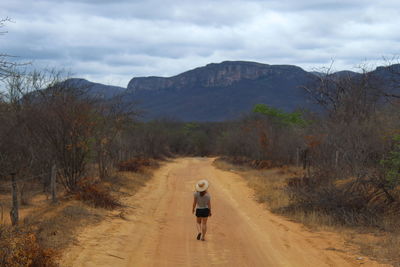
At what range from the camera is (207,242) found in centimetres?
1067

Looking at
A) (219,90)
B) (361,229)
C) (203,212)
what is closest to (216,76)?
(219,90)

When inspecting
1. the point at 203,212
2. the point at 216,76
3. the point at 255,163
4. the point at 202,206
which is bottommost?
the point at 255,163

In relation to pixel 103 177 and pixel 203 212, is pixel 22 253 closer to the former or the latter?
pixel 203 212

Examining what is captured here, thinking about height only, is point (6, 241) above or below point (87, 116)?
below

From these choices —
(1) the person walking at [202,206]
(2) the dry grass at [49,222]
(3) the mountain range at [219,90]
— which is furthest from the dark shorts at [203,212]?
(3) the mountain range at [219,90]

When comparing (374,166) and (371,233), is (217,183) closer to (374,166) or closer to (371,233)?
(374,166)

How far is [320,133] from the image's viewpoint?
77.8 ft

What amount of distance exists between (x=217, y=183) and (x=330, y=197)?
12.3 metres

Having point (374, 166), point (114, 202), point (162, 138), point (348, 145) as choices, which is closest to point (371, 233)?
point (374, 166)

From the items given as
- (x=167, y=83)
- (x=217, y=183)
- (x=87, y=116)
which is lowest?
(x=217, y=183)

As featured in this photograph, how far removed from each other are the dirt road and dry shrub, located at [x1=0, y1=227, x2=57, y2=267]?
2.94ft

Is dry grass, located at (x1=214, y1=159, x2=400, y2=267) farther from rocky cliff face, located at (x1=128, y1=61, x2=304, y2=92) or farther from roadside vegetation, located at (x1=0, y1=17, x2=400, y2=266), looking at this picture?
rocky cliff face, located at (x1=128, y1=61, x2=304, y2=92)

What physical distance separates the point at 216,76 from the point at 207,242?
480 feet

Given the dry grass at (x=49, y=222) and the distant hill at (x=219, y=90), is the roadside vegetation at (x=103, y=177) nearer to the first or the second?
the dry grass at (x=49, y=222)
